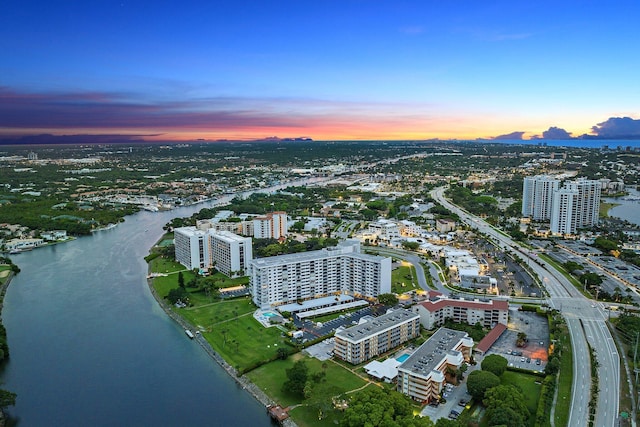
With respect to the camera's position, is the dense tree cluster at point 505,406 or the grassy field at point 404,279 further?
the grassy field at point 404,279

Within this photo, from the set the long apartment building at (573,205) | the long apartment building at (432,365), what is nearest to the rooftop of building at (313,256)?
the long apartment building at (432,365)

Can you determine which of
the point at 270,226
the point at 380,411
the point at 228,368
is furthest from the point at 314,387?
the point at 270,226

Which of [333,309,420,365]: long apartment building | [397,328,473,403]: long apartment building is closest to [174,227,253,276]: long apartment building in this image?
[333,309,420,365]: long apartment building

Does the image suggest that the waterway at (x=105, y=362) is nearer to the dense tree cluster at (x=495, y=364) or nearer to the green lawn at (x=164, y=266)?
the green lawn at (x=164, y=266)

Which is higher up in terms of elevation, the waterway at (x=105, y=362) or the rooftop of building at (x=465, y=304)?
the rooftop of building at (x=465, y=304)

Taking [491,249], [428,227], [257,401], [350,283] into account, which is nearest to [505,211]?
[428,227]

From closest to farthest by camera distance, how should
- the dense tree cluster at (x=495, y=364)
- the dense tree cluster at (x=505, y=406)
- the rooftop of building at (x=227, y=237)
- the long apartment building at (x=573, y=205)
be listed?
the dense tree cluster at (x=505, y=406) < the dense tree cluster at (x=495, y=364) < the rooftop of building at (x=227, y=237) < the long apartment building at (x=573, y=205)

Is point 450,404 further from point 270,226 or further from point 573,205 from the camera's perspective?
point 573,205
